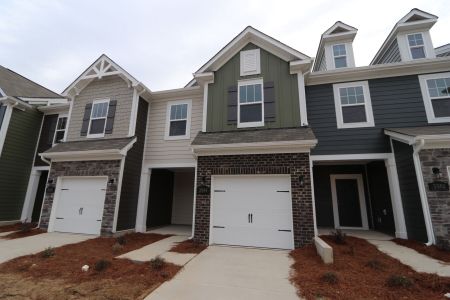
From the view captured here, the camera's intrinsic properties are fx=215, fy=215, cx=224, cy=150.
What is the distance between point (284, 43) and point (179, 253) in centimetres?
824

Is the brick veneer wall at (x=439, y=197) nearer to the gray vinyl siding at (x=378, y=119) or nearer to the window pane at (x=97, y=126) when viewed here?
the gray vinyl siding at (x=378, y=119)

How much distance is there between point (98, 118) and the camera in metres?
10.1

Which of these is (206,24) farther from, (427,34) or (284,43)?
(427,34)

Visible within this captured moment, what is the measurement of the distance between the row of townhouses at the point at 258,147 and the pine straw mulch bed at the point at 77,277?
241 centimetres

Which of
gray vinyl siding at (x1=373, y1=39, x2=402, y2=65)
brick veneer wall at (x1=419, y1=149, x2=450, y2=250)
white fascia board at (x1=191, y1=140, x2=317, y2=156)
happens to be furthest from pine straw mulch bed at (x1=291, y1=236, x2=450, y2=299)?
gray vinyl siding at (x1=373, y1=39, x2=402, y2=65)

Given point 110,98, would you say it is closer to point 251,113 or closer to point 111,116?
point 111,116

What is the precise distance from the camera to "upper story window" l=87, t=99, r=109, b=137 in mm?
9922

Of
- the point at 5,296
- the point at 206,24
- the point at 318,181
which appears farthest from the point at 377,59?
the point at 5,296

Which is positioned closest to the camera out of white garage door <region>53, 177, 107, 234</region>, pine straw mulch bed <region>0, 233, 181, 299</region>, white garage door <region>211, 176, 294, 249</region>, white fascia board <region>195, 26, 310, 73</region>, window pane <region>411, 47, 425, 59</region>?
pine straw mulch bed <region>0, 233, 181, 299</region>

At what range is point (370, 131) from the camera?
27.2 feet

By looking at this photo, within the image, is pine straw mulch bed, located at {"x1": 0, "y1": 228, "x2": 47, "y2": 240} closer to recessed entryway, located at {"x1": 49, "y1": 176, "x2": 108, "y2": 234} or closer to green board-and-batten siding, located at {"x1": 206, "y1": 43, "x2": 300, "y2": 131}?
recessed entryway, located at {"x1": 49, "y1": 176, "x2": 108, "y2": 234}

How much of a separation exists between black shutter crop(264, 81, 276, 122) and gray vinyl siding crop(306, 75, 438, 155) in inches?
77.8

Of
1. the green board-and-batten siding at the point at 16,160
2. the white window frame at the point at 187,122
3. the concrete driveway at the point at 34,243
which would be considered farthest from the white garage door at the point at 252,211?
the green board-and-batten siding at the point at 16,160

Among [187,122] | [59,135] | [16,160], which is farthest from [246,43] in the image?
[16,160]
